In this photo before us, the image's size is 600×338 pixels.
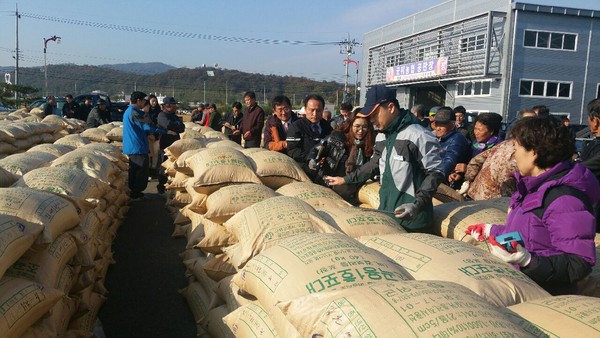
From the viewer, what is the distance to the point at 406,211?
2.60 metres

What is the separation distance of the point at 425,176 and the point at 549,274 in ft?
3.51

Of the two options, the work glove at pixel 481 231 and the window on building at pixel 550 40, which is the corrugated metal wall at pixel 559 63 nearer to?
the window on building at pixel 550 40

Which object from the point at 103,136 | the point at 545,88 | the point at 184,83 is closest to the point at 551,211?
the point at 103,136

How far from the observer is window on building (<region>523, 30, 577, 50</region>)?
20047 mm

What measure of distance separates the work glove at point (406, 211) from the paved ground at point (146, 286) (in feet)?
5.05

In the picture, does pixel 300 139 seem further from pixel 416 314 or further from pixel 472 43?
pixel 472 43

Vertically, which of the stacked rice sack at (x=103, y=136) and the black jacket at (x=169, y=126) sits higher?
the black jacket at (x=169, y=126)

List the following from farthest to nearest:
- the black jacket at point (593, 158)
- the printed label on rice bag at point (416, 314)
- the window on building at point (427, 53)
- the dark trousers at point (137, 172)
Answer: the window on building at point (427, 53) → the dark trousers at point (137, 172) → the black jacket at point (593, 158) → the printed label on rice bag at point (416, 314)

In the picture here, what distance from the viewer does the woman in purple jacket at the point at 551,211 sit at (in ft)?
5.78

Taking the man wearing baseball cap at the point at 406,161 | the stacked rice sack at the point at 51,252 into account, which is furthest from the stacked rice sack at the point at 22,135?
the man wearing baseball cap at the point at 406,161

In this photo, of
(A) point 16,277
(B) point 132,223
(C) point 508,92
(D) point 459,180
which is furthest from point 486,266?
(C) point 508,92

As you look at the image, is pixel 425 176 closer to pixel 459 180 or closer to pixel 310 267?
pixel 310 267

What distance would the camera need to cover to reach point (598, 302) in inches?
58.9

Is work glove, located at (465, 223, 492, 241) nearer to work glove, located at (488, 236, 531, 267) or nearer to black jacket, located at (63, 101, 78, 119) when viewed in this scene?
work glove, located at (488, 236, 531, 267)
